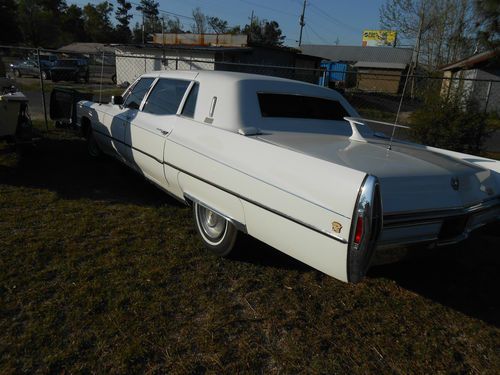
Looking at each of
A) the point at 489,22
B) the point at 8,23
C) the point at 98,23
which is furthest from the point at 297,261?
the point at 98,23

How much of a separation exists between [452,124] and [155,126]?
5960 millimetres

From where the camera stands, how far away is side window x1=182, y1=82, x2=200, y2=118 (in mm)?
3979

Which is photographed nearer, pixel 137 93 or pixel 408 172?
pixel 408 172

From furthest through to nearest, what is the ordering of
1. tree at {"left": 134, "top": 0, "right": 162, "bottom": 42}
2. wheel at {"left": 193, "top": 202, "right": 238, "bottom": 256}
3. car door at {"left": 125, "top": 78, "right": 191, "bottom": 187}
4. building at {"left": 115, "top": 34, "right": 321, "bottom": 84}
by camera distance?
1. tree at {"left": 134, "top": 0, "right": 162, "bottom": 42}
2. building at {"left": 115, "top": 34, "right": 321, "bottom": 84}
3. car door at {"left": 125, "top": 78, "right": 191, "bottom": 187}
4. wheel at {"left": 193, "top": 202, "right": 238, "bottom": 256}

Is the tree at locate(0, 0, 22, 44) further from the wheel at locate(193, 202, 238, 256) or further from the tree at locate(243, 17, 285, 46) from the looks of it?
the wheel at locate(193, 202, 238, 256)

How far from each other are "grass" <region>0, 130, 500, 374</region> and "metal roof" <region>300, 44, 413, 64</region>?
47.7 meters

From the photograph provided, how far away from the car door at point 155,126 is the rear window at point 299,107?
0.89 m

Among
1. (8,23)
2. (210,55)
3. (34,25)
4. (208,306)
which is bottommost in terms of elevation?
(208,306)

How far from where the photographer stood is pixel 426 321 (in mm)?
2947

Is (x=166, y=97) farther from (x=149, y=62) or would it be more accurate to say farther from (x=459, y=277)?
(x=149, y=62)

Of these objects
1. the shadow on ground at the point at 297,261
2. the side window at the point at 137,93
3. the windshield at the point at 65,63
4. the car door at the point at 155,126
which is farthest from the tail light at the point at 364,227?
the windshield at the point at 65,63

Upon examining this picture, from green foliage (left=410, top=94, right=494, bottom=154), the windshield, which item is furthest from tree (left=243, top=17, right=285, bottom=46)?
green foliage (left=410, top=94, right=494, bottom=154)

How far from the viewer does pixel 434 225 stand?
267 cm

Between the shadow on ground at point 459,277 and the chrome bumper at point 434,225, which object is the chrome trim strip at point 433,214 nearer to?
the chrome bumper at point 434,225
